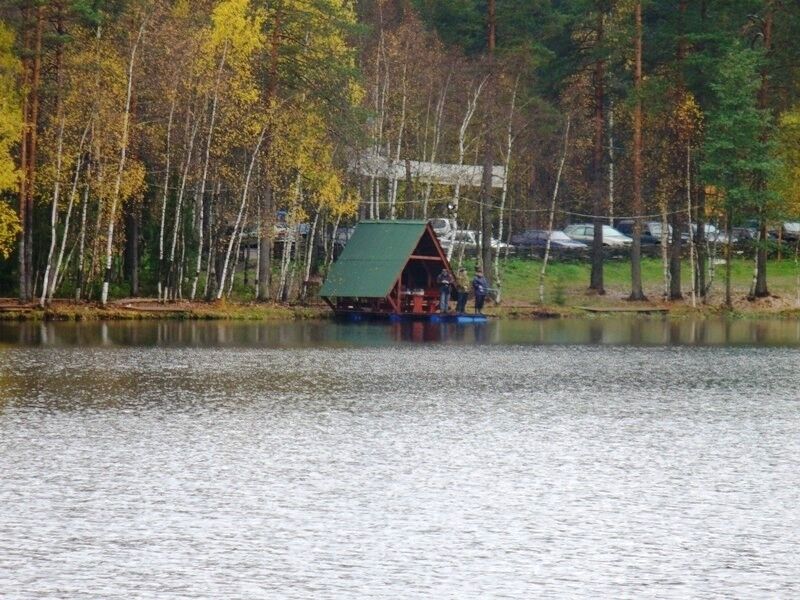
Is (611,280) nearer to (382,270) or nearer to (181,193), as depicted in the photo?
(382,270)

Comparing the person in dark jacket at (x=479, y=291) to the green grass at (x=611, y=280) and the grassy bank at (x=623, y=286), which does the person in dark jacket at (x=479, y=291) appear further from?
the green grass at (x=611, y=280)

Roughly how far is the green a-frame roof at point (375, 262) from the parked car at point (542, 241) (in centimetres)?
2012

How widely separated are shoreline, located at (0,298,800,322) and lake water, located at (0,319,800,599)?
51.9 feet

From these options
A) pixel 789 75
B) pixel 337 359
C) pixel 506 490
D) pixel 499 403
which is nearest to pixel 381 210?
pixel 789 75

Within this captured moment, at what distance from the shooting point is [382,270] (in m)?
65.1

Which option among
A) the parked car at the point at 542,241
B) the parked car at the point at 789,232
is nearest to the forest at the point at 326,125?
the parked car at the point at 542,241

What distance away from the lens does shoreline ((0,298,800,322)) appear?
56.7 meters

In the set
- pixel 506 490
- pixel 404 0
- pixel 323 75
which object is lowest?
pixel 506 490

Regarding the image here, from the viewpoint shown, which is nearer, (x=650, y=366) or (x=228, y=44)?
(x=650, y=366)

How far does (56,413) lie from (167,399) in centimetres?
313

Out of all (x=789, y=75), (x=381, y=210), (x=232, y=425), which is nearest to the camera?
(x=232, y=425)

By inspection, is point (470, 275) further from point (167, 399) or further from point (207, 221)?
point (167, 399)

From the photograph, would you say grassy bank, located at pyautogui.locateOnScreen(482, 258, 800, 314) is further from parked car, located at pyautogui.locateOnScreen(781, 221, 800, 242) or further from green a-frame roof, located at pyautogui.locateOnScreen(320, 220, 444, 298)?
green a-frame roof, located at pyautogui.locateOnScreen(320, 220, 444, 298)

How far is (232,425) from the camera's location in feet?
88.9
